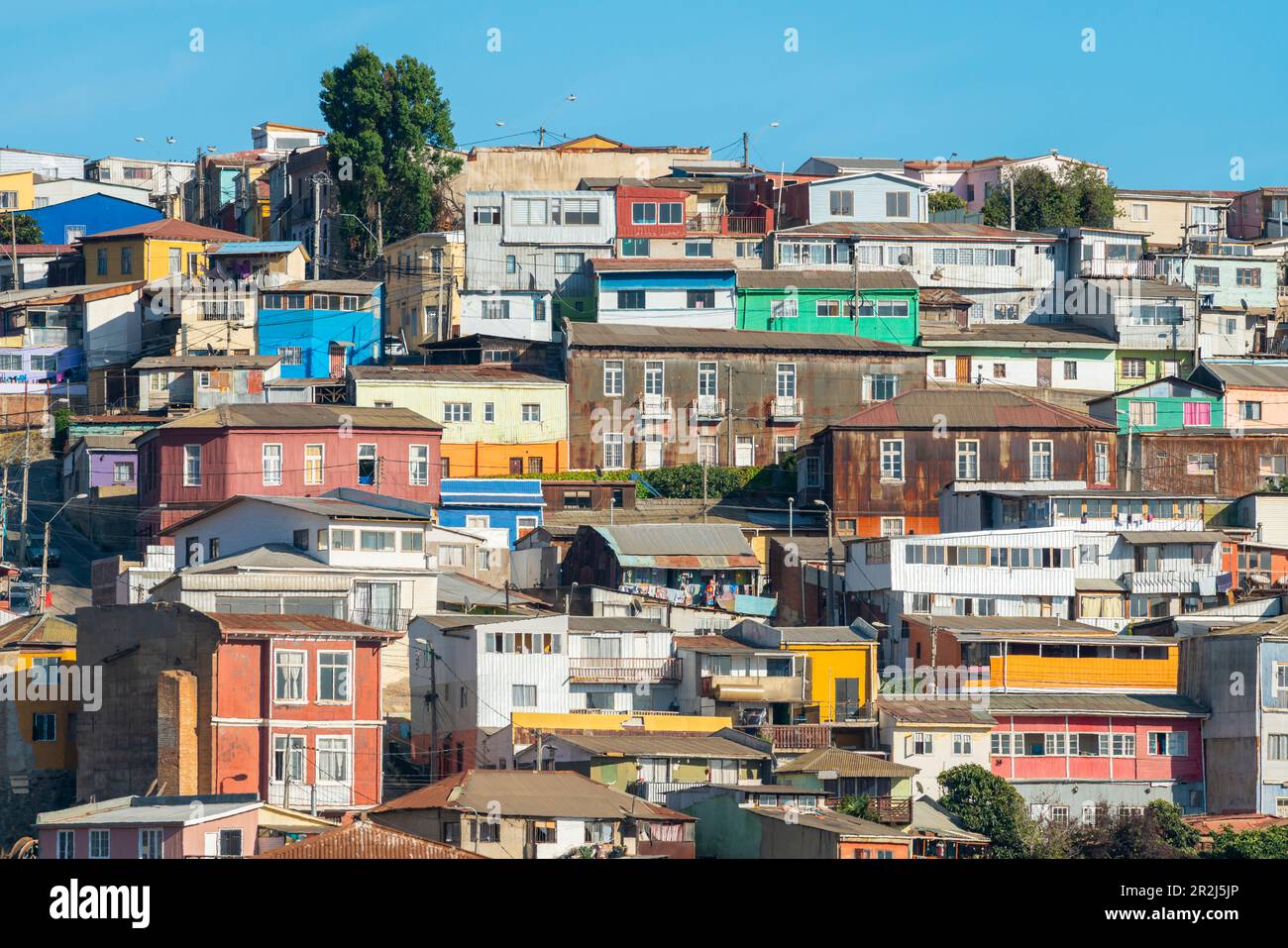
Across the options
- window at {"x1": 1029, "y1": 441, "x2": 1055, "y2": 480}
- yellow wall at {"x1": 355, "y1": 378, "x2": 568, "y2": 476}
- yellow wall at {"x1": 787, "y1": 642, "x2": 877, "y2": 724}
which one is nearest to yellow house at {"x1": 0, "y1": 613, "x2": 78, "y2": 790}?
yellow wall at {"x1": 787, "y1": 642, "x2": 877, "y2": 724}

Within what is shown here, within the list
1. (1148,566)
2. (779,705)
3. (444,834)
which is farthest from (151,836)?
(1148,566)

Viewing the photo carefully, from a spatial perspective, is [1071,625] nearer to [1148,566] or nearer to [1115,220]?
[1148,566]

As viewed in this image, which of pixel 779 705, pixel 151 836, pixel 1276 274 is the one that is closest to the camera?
pixel 151 836

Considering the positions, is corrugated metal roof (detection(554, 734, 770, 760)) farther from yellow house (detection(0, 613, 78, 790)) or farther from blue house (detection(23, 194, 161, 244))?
blue house (detection(23, 194, 161, 244))

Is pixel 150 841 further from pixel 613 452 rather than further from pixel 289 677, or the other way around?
pixel 613 452

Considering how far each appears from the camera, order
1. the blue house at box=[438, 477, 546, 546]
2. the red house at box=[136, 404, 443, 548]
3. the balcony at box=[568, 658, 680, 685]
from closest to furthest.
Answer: the balcony at box=[568, 658, 680, 685], the red house at box=[136, 404, 443, 548], the blue house at box=[438, 477, 546, 546]
